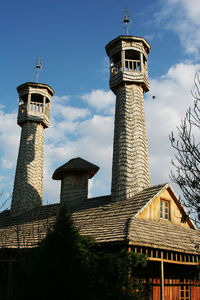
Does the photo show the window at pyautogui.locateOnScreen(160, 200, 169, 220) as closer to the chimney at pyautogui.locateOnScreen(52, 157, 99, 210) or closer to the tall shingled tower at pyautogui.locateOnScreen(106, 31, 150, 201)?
the tall shingled tower at pyautogui.locateOnScreen(106, 31, 150, 201)

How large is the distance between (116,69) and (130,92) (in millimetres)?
2123

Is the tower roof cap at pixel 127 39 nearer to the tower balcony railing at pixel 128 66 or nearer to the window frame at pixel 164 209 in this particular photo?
the tower balcony railing at pixel 128 66

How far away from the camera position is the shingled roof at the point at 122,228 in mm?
12159

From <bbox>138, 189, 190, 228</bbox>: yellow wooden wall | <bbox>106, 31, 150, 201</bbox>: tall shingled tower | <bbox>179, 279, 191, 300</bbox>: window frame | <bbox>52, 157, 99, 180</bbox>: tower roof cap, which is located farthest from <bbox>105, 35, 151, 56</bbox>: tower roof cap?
<bbox>179, 279, 191, 300</bbox>: window frame

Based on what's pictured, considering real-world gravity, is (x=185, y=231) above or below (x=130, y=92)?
below

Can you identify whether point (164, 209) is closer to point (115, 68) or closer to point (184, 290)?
point (184, 290)

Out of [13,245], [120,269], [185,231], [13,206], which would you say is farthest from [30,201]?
[120,269]

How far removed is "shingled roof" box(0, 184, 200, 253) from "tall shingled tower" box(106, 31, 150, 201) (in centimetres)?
96

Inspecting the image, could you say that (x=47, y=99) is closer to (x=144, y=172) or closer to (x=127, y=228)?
(x=144, y=172)

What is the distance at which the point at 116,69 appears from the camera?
805 inches

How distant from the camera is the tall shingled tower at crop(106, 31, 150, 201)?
17.1 metres

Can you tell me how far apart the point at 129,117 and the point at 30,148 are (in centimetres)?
904

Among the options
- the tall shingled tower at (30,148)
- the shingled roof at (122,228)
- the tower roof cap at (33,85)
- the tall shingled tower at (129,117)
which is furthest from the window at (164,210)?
the tower roof cap at (33,85)

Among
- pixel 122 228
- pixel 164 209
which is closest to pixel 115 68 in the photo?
pixel 164 209
